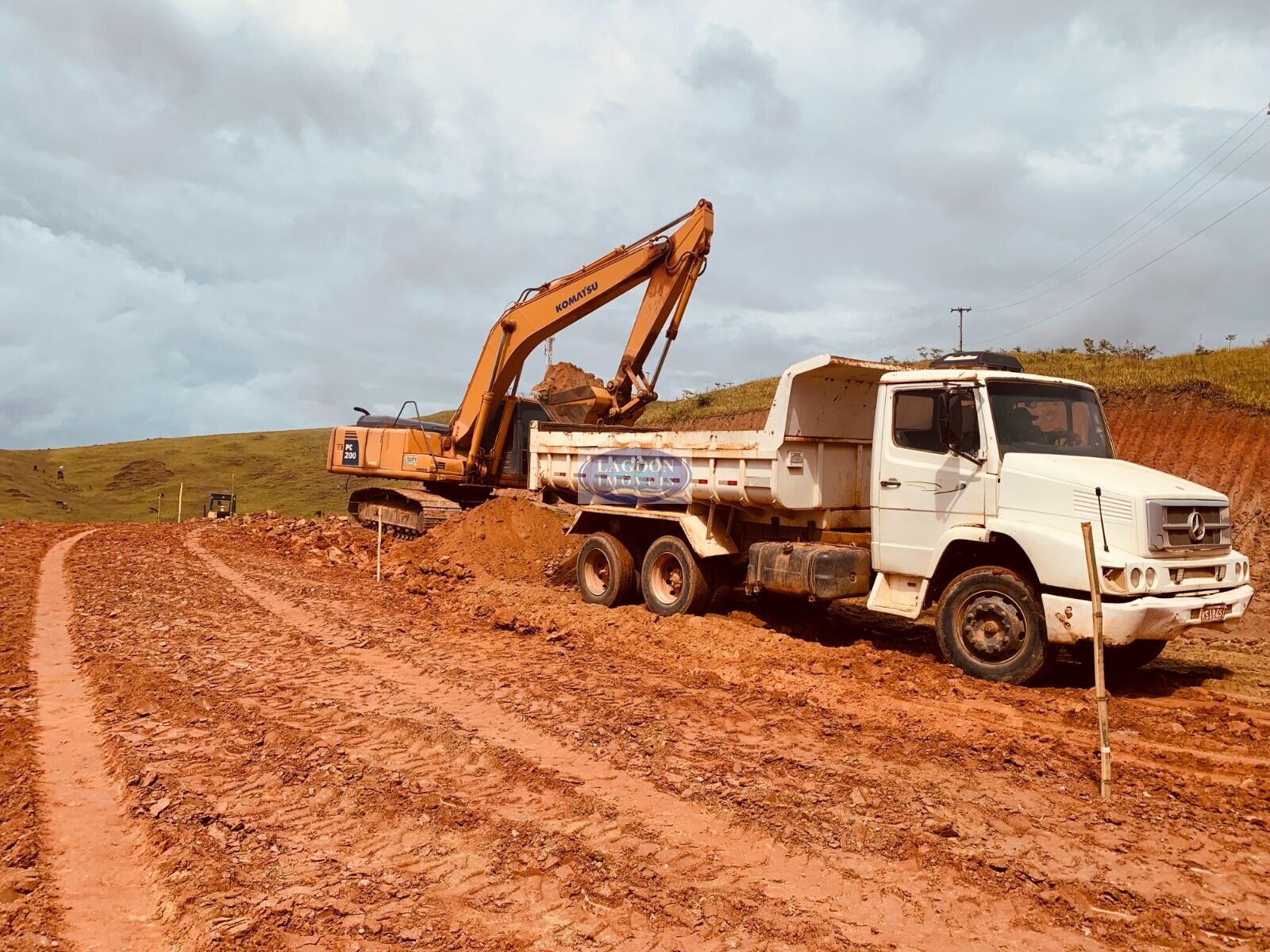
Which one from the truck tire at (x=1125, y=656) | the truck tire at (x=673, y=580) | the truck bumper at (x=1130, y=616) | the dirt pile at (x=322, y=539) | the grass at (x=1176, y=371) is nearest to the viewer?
the truck bumper at (x=1130, y=616)

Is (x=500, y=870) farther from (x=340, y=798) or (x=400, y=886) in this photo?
(x=340, y=798)

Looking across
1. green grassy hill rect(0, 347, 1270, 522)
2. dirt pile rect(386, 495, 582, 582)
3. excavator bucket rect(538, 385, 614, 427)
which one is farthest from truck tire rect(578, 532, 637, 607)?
green grassy hill rect(0, 347, 1270, 522)

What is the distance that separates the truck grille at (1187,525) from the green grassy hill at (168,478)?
35927 mm

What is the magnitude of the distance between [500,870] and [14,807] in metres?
2.90

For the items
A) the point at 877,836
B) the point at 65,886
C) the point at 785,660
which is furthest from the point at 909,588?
the point at 65,886

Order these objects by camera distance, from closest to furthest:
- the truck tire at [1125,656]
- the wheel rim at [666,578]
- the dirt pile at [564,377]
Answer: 1. the truck tire at [1125,656]
2. the wheel rim at [666,578]
3. the dirt pile at [564,377]

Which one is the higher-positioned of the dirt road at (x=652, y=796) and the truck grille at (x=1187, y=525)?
the truck grille at (x=1187, y=525)

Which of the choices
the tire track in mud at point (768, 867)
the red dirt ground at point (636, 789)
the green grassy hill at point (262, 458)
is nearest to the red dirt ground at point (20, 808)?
the red dirt ground at point (636, 789)

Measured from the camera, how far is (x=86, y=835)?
458 cm

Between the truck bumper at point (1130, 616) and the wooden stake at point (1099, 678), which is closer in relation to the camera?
the wooden stake at point (1099, 678)

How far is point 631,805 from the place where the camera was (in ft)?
16.4

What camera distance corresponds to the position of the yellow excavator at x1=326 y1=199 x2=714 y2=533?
13969 millimetres

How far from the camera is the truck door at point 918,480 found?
801cm

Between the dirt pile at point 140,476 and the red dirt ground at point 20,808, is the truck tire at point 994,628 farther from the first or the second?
the dirt pile at point 140,476
